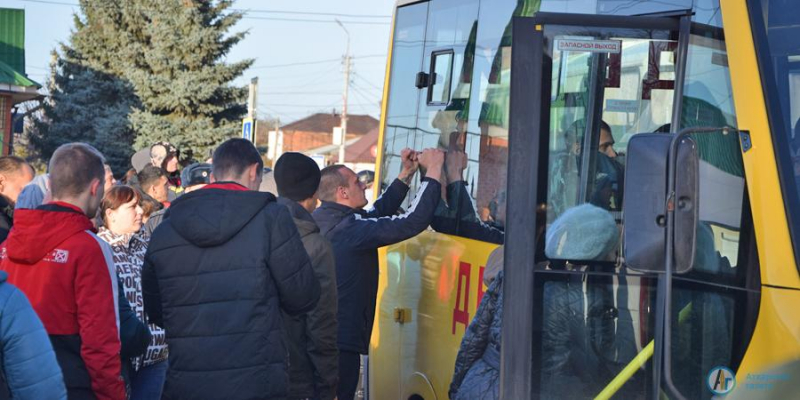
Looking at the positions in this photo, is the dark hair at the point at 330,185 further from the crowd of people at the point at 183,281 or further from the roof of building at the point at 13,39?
the roof of building at the point at 13,39

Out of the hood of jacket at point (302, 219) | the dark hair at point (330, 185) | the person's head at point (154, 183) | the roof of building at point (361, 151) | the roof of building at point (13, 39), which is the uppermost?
the roof of building at point (13, 39)

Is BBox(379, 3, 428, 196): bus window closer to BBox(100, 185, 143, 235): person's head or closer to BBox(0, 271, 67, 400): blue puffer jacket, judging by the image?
BBox(100, 185, 143, 235): person's head

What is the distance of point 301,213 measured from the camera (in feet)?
16.3

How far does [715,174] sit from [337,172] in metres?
3.15

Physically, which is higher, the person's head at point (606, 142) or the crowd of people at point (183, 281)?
the person's head at point (606, 142)

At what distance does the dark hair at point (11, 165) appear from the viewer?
6.39 metres

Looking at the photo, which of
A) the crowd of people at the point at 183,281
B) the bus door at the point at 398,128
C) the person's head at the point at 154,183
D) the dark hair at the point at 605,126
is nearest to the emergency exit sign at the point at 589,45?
the dark hair at the point at 605,126

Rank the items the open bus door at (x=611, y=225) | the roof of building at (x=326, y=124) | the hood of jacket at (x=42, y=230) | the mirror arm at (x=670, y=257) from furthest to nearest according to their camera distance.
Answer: the roof of building at (x=326, y=124) → the hood of jacket at (x=42, y=230) → the open bus door at (x=611, y=225) → the mirror arm at (x=670, y=257)

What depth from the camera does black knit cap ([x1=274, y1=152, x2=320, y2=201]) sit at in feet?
17.1

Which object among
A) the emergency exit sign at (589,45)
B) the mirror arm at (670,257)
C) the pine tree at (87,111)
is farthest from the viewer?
the pine tree at (87,111)

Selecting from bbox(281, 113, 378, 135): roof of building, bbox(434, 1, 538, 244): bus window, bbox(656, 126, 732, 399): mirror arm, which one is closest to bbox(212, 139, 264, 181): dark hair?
bbox(434, 1, 538, 244): bus window

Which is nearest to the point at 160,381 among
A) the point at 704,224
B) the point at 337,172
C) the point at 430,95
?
the point at 337,172

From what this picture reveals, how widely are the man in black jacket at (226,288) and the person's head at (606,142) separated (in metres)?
1.39

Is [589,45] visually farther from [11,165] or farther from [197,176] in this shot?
[197,176]
